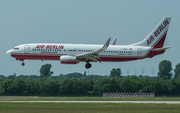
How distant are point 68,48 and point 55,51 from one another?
250 centimetres

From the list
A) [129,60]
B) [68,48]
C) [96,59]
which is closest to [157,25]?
[129,60]

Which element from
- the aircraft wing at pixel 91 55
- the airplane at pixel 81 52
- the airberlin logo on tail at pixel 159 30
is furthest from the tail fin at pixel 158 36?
the aircraft wing at pixel 91 55

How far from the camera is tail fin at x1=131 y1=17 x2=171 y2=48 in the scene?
6494cm

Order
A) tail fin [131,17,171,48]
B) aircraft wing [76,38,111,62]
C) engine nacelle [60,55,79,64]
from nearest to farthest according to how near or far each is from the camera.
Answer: aircraft wing [76,38,111,62], engine nacelle [60,55,79,64], tail fin [131,17,171,48]

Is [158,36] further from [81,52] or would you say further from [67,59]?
[67,59]

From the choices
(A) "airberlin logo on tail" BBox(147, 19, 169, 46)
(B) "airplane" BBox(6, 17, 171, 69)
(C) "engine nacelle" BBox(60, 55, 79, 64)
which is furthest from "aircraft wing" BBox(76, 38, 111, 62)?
(A) "airberlin logo on tail" BBox(147, 19, 169, 46)

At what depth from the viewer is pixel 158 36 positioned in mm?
65500

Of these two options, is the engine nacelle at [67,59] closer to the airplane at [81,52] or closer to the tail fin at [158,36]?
the airplane at [81,52]

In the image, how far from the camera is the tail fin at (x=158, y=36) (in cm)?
6494

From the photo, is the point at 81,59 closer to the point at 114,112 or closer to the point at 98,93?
the point at 114,112

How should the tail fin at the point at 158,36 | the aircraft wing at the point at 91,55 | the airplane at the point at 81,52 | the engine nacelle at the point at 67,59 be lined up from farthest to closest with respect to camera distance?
1. the tail fin at the point at 158,36
2. the airplane at the point at 81,52
3. the engine nacelle at the point at 67,59
4. the aircraft wing at the point at 91,55

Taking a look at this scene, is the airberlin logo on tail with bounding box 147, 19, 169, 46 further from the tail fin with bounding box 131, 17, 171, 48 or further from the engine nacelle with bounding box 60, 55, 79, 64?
the engine nacelle with bounding box 60, 55, 79, 64

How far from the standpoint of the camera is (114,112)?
1668 inches

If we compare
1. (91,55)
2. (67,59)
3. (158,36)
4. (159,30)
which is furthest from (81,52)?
(159,30)
